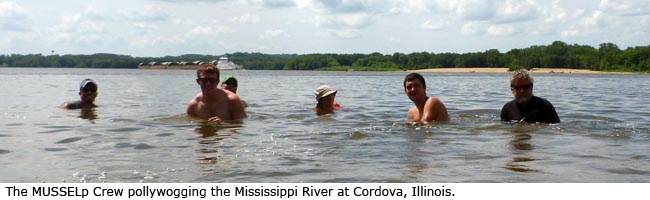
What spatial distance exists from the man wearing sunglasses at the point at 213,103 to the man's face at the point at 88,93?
337cm

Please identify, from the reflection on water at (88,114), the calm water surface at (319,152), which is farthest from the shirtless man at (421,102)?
the reflection on water at (88,114)

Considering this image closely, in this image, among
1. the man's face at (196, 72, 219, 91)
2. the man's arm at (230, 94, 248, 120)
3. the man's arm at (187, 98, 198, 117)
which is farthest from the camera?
the man's arm at (187, 98, 198, 117)

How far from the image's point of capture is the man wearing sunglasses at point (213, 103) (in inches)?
421

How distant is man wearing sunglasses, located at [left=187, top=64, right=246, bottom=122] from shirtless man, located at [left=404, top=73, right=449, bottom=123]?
2925 mm

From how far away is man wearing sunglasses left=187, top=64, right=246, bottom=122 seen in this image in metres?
10.7

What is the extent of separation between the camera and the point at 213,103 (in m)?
11.3

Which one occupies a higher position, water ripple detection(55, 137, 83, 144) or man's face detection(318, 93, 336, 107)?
man's face detection(318, 93, 336, 107)

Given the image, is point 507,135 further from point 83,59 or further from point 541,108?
point 83,59

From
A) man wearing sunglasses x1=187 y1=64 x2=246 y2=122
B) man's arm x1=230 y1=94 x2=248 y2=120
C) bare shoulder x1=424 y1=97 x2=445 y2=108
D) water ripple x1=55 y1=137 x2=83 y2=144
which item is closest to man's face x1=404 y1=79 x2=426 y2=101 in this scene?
bare shoulder x1=424 y1=97 x2=445 y2=108

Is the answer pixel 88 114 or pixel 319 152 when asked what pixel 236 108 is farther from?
pixel 319 152

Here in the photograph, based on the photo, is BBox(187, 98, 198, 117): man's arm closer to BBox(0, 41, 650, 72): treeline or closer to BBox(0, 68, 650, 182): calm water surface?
BBox(0, 68, 650, 182): calm water surface

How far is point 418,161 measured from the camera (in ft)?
23.3

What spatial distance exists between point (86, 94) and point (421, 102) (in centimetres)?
741

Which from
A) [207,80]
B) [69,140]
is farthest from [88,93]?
[69,140]
